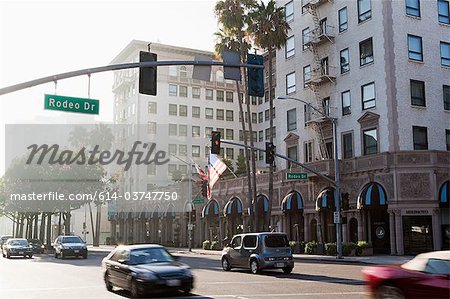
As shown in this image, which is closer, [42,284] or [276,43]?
[42,284]

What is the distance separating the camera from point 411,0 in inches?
1590

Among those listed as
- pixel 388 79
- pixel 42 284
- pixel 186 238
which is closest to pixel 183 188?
pixel 186 238

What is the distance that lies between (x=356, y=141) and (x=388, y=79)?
5.41 m

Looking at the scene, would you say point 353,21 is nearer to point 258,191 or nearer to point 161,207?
point 258,191

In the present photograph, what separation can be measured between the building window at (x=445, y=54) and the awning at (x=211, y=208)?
27918 millimetres

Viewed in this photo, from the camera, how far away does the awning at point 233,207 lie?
180 feet

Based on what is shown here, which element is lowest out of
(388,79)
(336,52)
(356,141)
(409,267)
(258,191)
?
(409,267)

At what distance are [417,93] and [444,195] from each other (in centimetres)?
776

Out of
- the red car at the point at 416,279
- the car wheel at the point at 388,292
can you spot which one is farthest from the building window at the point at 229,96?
the car wheel at the point at 388,292

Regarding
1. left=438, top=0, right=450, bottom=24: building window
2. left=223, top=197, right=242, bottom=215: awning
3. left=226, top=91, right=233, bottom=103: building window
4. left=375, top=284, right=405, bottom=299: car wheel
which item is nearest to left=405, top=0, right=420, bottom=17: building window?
left=438, top=0, right=450, bottom=24: building window

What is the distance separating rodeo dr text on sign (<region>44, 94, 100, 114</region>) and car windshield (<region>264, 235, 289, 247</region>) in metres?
11.2

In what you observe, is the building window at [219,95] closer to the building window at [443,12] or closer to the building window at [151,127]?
the building window at [151,127]

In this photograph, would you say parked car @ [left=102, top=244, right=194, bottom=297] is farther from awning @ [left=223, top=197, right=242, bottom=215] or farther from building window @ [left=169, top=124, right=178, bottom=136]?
building window @ [left=169, top=124, right=178, bottom=136]

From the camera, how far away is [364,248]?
121 feet
